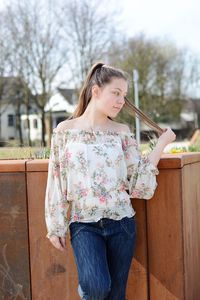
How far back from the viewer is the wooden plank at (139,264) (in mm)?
3346

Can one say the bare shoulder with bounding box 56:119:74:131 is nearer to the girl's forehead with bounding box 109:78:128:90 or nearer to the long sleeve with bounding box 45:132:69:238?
the long sleeve with bounding box 45:132:69:238

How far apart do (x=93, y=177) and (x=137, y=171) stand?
31cm

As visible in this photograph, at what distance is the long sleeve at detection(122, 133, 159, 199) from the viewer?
10.1 feet

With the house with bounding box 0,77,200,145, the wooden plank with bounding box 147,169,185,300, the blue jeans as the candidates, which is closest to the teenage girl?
the blue jeans

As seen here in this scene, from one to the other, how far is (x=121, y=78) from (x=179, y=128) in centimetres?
5131

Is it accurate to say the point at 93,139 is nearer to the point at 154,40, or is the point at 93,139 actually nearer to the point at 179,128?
the point at 154,40

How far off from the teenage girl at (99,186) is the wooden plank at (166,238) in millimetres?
194

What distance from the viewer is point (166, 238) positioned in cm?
332

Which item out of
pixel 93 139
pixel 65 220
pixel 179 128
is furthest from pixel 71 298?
pixel 179 128

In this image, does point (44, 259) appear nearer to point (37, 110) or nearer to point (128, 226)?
point (128, 226)

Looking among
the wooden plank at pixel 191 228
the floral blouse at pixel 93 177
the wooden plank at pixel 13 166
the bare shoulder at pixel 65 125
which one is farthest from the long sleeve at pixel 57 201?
the wooden plank at pixel 191 228

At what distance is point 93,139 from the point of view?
3.00 m

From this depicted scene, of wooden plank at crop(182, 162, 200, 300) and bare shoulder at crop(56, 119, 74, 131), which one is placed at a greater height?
bare shoulder at crop(56, 119, 74, 131)

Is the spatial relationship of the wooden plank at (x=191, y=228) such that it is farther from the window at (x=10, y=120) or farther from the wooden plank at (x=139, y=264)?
the window at (x=10, y=120)
